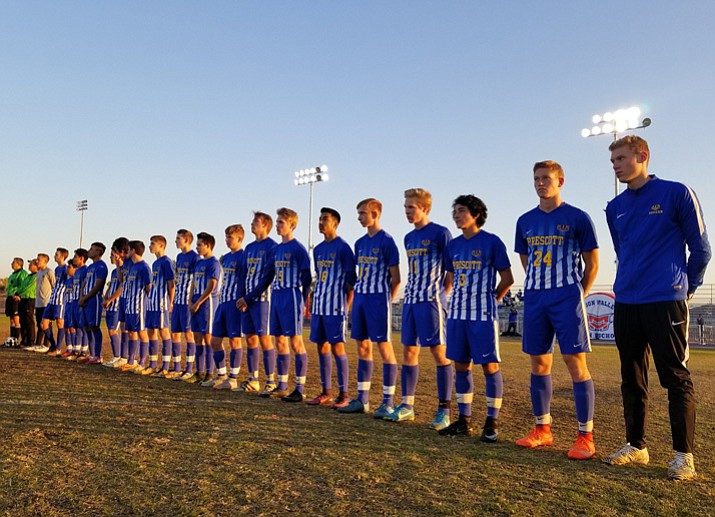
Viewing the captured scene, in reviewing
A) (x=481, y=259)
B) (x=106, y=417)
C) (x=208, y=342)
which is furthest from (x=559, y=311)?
(x=208, y=342)

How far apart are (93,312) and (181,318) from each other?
299cm

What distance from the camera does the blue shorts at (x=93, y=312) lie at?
1098 centimetres

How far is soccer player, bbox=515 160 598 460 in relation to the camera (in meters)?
4.56

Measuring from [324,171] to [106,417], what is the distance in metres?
37.0

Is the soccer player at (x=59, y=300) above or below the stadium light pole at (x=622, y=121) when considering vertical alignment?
below

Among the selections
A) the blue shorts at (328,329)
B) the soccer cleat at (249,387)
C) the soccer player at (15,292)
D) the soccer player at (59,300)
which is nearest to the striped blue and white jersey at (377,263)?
the blue shorts at (328,329)

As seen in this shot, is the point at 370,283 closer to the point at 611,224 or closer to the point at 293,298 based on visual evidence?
the point at 293,298

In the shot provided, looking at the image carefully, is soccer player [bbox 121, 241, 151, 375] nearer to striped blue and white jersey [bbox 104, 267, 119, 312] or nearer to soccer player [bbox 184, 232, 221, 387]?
striped blue and white jersey [bbox 104, 267, 119, 312]

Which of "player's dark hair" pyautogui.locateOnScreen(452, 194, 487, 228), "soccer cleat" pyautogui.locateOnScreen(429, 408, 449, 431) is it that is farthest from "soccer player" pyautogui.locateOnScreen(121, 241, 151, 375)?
"player's dark hair" pyautogui.locateOnScreen(452, 194, 487, 228)

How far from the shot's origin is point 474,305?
523 centimetres

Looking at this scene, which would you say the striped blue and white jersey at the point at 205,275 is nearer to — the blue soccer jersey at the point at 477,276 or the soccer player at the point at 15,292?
the blue soccer jersey at the point at 477,276

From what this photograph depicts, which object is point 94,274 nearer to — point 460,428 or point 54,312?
point 54,312

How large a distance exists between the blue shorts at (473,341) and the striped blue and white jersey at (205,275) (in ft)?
15.1

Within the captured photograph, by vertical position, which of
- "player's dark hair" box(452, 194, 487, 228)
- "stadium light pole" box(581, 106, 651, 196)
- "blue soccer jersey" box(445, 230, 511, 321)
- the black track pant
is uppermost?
"stadium light pole" box(581, 106, 651, 196)
